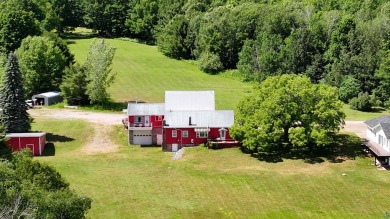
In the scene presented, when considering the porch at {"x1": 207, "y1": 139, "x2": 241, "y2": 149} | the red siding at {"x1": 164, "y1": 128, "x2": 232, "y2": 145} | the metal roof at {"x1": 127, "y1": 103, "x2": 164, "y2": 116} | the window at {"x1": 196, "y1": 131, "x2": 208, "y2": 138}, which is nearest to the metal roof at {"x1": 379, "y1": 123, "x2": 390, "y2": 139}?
the porch at {"x1": 207, "y1": 139, "x2": 241, "y2": 149}

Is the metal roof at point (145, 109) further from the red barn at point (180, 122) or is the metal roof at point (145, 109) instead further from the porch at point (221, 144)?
the porch at point (221, 144)

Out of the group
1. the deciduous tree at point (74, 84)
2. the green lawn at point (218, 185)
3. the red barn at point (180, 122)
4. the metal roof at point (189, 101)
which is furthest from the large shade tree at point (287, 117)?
the deciduous tree at point (74, 84)

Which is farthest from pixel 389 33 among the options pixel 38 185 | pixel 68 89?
pixel 38 185

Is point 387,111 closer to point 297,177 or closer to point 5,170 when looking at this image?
point 297,177

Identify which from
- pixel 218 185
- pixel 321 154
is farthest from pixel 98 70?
pixel 321 154

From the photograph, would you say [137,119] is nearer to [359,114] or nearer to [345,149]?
[345,149]

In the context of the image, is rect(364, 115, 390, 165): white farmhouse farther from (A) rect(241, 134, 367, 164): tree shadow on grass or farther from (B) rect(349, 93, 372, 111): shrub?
(B) rect(349, 93, 372, 111): shrub

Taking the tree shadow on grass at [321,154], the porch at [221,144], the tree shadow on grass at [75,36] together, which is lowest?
the tree shadow on grass at [321,154]
